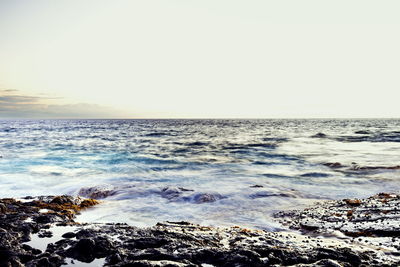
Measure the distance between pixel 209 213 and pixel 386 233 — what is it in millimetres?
5157

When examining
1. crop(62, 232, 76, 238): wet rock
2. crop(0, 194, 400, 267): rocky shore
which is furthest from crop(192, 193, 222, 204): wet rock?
crop(62, 232, 76, 238): wet rock

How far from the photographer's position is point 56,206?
29.3ft

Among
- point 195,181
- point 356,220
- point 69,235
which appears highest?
point 69,235

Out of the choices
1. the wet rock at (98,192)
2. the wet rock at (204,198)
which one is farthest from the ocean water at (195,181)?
the wet rock at (98,192)

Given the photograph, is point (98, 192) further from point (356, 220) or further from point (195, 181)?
point (356, 220)

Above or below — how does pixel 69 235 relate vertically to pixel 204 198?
above

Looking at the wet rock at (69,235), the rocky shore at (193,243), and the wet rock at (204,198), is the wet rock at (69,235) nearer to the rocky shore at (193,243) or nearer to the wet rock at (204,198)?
the rocky shore at (193,243)

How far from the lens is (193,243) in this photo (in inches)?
218

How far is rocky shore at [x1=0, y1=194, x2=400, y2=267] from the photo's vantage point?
15.5ft

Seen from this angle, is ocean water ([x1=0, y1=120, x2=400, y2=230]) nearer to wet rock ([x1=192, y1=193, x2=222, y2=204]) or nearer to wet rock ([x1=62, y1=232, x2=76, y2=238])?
wet rock ([x1=192, y1=193, x2=222, y2=204])

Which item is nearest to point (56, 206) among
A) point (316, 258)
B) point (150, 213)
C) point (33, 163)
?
point (150, 213)

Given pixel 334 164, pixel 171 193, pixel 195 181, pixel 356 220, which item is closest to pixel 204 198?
pixel 171 193

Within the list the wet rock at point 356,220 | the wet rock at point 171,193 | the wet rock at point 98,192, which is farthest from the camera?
the wet rock at point 98,192

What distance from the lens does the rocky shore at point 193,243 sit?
4730mm
